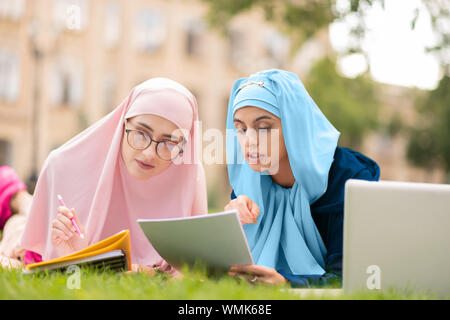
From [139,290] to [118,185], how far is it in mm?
1206

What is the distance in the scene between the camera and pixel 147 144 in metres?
2.88

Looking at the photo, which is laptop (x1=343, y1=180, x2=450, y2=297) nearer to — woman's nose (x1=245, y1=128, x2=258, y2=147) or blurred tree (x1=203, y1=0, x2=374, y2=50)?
woman's nose (x1=245, y1=128, x2=258, y2=147)

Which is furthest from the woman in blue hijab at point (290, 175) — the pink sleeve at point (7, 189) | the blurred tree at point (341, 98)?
the blurred tree at point (341, 98)

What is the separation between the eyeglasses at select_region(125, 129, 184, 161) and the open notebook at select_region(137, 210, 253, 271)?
66 centimetres

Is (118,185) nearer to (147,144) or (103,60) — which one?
(147,144)

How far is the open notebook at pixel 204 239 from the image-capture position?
2.05 metres

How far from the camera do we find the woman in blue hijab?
8.61ft

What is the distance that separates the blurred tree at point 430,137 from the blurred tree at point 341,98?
199 centimetres

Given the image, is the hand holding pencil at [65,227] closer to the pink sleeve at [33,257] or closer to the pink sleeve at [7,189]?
the pink sleeve at [33,257]

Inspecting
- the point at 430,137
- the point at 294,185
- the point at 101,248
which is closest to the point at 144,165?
the point at 101,248

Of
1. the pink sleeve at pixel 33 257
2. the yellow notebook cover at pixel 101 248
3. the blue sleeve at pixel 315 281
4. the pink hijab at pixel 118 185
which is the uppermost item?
the pink hijab at pixel 118 185

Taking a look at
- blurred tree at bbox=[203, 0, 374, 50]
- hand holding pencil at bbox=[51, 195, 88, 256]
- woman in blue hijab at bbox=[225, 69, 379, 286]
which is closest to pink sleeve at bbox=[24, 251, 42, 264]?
hand holding pencil at bbox=[51, 195, 88, 256]
